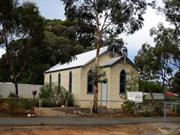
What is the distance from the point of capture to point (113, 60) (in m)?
40.3

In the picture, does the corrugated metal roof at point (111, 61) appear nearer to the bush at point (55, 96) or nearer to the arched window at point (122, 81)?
the arched window at point (122, 81)

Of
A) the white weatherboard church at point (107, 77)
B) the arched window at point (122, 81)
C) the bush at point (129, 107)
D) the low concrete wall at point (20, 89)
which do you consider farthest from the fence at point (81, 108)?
the low concrete wall at point (20, 89)

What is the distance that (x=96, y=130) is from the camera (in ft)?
77.1

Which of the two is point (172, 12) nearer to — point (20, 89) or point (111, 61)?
point (111, 61)

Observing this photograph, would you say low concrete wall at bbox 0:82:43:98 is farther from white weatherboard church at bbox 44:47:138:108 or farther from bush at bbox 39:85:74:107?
white weatherboard church at bbox 44:47:138:108

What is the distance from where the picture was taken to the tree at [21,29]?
3291 centimetres

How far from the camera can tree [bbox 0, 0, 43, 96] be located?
3291 centimetres

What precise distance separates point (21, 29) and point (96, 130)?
45.5ft

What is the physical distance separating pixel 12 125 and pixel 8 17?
12.0 m

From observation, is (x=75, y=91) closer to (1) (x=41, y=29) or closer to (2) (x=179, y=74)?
(1) (x=41, y=29)

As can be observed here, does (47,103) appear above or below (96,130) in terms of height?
above

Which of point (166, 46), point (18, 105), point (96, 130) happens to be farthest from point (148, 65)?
point (96, 130)

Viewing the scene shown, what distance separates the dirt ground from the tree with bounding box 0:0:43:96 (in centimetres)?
1153

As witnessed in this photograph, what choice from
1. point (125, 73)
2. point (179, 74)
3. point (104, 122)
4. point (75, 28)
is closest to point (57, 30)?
point (179, 74)
